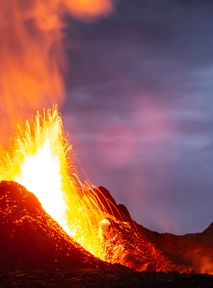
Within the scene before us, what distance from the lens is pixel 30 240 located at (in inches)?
2795

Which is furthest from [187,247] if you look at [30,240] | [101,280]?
[101,280]

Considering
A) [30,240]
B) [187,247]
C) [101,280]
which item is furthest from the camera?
[187,247]

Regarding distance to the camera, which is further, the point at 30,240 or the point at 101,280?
the point at 30,240

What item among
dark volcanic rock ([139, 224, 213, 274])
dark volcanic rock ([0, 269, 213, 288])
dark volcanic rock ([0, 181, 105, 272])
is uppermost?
dark volcanic rock ([139, 224, 213, 274])

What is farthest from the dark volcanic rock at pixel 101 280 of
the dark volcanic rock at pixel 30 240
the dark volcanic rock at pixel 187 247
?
the dark volcanic rock at pixel 187 247

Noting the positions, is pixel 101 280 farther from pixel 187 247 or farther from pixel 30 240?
pixel 187 247

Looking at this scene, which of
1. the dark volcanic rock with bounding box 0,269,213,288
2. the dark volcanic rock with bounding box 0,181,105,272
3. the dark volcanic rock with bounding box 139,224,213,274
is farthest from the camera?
the dark volcanic rock with bounding box 139,224,213,274

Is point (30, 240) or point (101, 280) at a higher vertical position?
point (30, 240)

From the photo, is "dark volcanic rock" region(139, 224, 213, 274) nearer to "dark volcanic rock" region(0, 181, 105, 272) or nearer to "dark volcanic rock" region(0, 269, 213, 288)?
"dark volcanic rock" region(0, 181, 105, 272)

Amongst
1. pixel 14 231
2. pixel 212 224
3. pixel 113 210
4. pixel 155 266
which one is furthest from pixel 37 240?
pixel 212 224

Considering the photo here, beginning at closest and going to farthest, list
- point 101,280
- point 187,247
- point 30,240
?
point 101,280, point 30,240, point 187,247

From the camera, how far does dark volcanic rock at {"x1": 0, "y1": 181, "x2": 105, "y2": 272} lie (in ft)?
224

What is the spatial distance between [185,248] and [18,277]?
104 meters

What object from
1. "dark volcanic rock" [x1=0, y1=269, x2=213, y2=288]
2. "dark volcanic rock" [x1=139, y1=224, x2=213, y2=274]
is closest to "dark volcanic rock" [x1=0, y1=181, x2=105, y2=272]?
"dark volcanic rock" [x1=0, y1=269, x2=213, y2=288]
